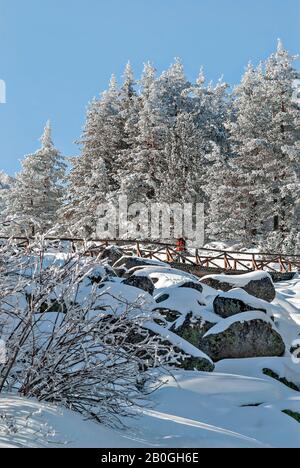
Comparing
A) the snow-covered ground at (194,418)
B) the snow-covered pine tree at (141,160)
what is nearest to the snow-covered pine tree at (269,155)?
the snow-covered pine tree at (141,160)

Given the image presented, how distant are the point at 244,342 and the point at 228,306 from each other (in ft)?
4.76

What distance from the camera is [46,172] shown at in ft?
126

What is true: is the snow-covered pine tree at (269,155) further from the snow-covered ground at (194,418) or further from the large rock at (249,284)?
the snow-covered ground at (194,418)

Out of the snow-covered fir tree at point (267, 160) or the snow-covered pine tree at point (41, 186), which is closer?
the snow-covered fir tree at point (267, 160)

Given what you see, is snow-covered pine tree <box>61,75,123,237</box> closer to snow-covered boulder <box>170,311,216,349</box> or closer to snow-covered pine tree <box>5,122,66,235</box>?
snow-covered pine tree <box>5,122,66,235</box>

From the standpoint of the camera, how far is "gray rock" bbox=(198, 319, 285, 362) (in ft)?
32.9

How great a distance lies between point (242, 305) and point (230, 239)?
2162cm

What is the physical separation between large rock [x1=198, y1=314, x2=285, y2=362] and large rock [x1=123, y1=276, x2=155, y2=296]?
2.21 meters

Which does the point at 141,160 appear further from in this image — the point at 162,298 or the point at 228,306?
the point at 162,298

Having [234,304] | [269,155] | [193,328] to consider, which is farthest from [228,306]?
[269,155]

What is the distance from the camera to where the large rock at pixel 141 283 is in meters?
11.8

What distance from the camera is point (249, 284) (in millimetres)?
14922

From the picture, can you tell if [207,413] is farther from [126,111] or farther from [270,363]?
[126,111]
